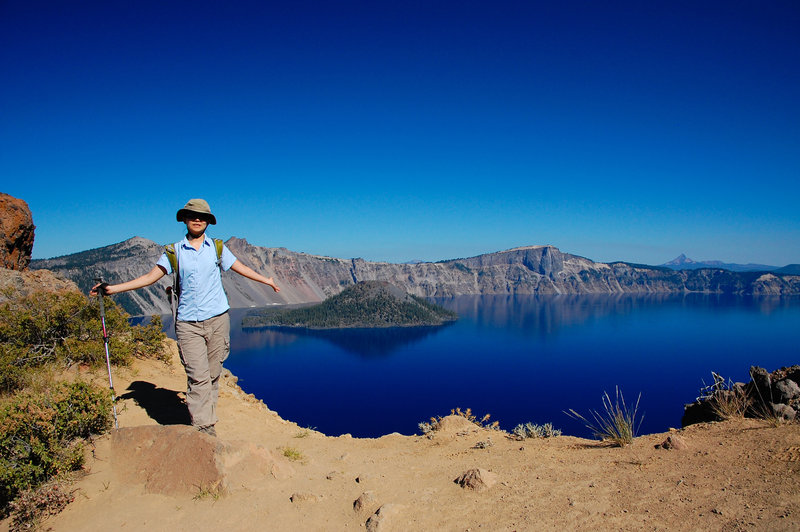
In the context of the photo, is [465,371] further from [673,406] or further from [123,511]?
[123,511]

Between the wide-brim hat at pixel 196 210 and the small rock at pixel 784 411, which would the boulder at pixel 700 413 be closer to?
the small rock at pixel 784 411

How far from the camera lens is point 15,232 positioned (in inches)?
565

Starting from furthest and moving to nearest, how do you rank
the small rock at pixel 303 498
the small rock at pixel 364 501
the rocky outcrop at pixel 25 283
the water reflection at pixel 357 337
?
the water reflection at pixel 357 337 → the rocky outcrop at pixel 25 283 → the small rock at pixel 303 498 → the small rock at pixel 364 501

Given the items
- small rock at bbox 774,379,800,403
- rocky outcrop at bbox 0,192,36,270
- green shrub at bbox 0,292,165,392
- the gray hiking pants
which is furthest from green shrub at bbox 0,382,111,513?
rocky outcrop at bbox 0,192,36,270

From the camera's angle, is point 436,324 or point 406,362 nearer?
point 406,362

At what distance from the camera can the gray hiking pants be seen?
5.49 m

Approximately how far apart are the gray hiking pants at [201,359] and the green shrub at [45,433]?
103cm

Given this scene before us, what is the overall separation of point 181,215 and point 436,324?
16385 centimetres

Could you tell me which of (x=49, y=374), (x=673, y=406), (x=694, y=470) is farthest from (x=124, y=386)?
(x=673, y=406)

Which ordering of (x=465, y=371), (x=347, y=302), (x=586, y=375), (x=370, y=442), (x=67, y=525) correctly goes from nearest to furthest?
(x=67, y=525)
(x=370, y=442)
(x=586, y=375)
(x=465, y=371)
(x=347, y=302)

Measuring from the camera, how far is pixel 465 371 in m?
A: 89.6

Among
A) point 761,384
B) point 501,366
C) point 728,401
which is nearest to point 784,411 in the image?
point 761,384

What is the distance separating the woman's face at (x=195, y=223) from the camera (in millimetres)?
5562

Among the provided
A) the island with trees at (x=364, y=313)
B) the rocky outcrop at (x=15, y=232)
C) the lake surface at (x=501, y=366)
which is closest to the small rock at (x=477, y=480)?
the rocky outcrop at (x=15, y=232)
